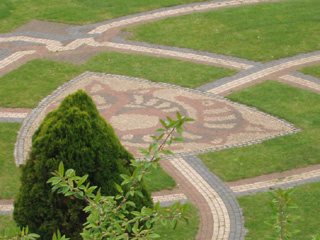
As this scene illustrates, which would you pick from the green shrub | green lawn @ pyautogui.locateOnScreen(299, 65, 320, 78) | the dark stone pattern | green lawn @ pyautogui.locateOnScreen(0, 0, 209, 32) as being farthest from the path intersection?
the green shrub

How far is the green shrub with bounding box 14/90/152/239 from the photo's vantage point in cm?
891

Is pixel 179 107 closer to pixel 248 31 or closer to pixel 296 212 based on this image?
pixel 296 212

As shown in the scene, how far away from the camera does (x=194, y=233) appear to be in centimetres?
1191

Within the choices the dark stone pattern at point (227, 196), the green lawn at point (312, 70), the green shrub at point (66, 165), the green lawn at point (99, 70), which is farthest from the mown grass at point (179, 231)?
the green lawn at point (312, 70)

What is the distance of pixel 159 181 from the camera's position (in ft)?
45.5

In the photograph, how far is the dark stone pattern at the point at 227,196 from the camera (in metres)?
12.0

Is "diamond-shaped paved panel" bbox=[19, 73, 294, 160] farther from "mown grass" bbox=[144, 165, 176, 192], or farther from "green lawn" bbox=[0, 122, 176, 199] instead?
"mown grass" bbox=[144, 165, 176, 192]

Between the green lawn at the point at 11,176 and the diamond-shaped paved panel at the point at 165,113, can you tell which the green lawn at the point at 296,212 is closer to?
the green lawn at the point at 11,176

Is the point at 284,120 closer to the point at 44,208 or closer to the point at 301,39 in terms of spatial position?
the point at 301,39

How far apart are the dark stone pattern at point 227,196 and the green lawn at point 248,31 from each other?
23.8 ft

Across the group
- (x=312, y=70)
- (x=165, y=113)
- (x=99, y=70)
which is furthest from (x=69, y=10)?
(x=312, y=70)

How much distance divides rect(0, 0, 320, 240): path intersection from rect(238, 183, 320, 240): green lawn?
23 cm

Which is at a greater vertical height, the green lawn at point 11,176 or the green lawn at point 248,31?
the green lawn at point 248,31

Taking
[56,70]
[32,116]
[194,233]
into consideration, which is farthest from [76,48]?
[194,233]
